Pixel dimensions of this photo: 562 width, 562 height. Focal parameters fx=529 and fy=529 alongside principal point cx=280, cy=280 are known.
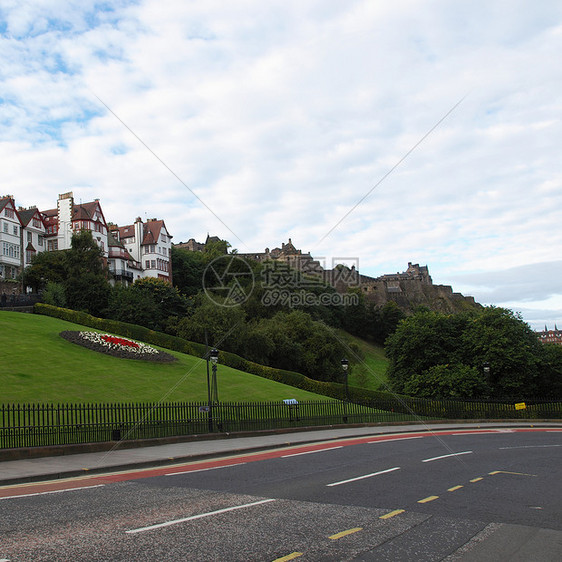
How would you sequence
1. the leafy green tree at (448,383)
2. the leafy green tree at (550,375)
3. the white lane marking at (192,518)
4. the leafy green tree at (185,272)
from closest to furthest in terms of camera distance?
the white lane marking at (192,518), the leafy green tree at (448,383), the leafy green tree at (550,375), the leafy green tree at (185,272)

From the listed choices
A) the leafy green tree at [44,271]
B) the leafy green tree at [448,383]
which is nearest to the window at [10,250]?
the leafy green tree at [44,271]

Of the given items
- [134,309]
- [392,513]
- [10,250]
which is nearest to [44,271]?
[10,250]

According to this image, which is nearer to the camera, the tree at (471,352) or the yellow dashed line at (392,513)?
the yellow dashed line at (392,513)

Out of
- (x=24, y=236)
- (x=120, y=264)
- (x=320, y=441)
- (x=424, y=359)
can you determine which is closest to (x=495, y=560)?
(x=320, y=441)

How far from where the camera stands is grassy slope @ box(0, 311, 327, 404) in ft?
85.9

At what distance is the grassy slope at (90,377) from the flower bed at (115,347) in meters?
0.67

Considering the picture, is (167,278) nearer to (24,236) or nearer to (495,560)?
(24,236)

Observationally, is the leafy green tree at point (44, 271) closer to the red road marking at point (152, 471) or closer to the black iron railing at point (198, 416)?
the black iron railing at point (198, 416)

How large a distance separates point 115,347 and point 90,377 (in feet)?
25.2

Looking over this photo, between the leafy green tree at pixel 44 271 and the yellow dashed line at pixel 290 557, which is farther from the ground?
the leafy green tree at pixel 44 271

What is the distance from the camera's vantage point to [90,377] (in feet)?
98.3

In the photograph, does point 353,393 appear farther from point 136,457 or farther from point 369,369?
point 369,369

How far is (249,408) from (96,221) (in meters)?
61.7

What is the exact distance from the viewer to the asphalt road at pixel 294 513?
6.77 metres
